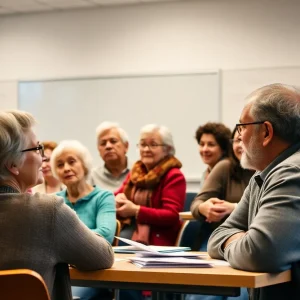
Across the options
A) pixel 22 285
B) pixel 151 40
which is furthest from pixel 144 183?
pixel 151 40

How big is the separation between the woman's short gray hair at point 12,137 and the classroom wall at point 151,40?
4872mm

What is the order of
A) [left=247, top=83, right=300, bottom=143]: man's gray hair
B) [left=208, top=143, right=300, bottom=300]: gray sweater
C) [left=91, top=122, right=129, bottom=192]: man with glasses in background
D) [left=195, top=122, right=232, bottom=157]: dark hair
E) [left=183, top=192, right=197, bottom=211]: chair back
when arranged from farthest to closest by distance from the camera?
[left=91, top=122, right=129, bottom=192]: man with glasses in background
[left=183, top=192, right=197, bottom=211]: chair back
[left=195, top=122, right=232, bottom=157]: dark hair
[left=247, top=83, right=300, bottom=143]: man's gray hair
[left=208, top=143, right=300, bottom=300]: gray sweater

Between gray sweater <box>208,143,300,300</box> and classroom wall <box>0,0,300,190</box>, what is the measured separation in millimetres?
4572

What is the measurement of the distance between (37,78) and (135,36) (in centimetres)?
128

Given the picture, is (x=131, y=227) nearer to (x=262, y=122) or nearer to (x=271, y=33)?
(x=262, y=122)

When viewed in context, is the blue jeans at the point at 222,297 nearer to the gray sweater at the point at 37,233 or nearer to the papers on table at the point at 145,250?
the papers on table at the point at 145,250

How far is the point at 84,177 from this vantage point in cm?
403

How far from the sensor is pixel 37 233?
200 cm

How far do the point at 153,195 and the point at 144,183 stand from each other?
0.33ft

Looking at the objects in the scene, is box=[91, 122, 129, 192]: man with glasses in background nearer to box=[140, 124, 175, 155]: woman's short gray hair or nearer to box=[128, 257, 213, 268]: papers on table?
box=[140, 124, 175, 155]: woman's short gray hair

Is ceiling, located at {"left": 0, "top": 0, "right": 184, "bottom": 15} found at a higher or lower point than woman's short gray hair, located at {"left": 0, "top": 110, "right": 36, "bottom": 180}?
higher

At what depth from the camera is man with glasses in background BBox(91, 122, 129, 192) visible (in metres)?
5.43

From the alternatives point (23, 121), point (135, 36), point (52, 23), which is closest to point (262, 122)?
point (23, 121)

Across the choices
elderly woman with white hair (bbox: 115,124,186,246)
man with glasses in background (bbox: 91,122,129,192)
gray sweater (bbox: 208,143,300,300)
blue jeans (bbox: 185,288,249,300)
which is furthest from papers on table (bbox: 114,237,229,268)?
man with glasses in background (bbox: 91,122,129,192)
